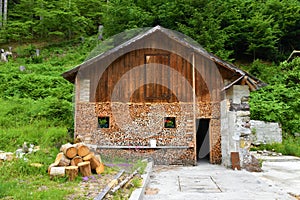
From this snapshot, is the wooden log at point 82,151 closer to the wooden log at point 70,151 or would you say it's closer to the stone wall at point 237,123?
the wooden log at point 70,151

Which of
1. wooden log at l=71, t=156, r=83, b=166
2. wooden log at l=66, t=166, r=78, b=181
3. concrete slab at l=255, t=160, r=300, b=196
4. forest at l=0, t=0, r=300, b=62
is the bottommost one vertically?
concrete slab at l=255, t=160, r=300, b=196

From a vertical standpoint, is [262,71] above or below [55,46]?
below

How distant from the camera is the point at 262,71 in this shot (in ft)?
69.8

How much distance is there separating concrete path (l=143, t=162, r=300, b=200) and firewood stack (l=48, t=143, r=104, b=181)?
160cm

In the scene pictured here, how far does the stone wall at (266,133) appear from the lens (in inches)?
653

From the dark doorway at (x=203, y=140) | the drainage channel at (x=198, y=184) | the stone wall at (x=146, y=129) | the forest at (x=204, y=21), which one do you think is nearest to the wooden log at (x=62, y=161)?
the drainage channel at (x=198, y=184)

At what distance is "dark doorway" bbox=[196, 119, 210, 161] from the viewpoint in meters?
13.9

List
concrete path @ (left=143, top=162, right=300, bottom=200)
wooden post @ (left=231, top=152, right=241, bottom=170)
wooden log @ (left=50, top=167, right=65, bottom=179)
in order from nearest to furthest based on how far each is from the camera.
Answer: concrete path @ (left=143, top=162, right=300, bottom=200) → wooden log @ (left=50, top=167, right=65, bottom=179) → wooden post @ (left=231, top=152, right=241, bottom=170)

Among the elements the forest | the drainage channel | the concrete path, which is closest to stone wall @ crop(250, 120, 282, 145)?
the forest

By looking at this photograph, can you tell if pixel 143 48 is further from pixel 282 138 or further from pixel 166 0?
pixel 166 0

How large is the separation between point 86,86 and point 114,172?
15.2ft

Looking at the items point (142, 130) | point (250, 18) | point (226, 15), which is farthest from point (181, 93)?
point (250, 18)

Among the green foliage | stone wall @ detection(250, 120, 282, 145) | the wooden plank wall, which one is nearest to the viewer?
the wooden plank wall

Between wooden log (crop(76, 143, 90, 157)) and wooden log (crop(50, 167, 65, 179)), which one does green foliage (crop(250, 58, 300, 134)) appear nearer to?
wooden log (crop(76, 143, 90, 157))
